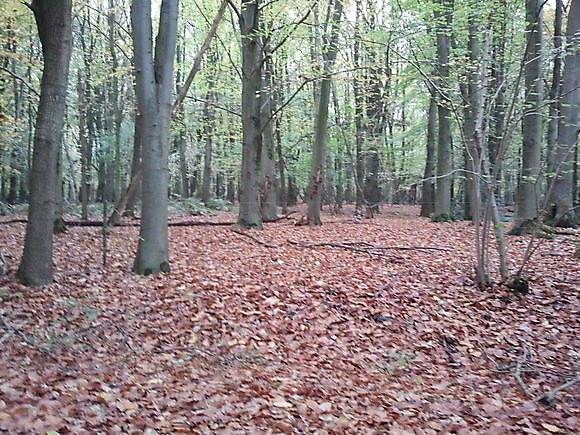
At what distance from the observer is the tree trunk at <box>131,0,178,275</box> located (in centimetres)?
738

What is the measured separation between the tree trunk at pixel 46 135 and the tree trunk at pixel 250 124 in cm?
638

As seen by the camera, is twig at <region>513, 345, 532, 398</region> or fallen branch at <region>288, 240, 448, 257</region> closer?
twig at <region>513, 345, 532, 398</region>

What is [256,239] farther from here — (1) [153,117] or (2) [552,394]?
(2) [552,394]

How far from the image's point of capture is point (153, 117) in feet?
24.3

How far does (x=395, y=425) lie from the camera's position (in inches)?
139

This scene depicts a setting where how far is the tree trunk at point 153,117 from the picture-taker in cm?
738

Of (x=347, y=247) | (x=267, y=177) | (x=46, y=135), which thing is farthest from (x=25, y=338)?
(x=267, y=177)

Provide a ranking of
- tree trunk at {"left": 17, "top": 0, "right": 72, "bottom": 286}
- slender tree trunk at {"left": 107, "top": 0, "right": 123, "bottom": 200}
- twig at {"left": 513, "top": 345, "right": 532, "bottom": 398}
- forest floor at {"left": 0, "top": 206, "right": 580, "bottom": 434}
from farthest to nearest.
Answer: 1. slender tree trunk at {"left": 107, "top": 0, "right": 123, "bottom": 200}
2. tree trunk at {"left": 17, "top": 0, "right": 72, "bottom": 286}
3. twig at {"left": 513, "top": 345, "right": 532, "bottom": 398}
4. forest floor at {"left": 0, "top": 206, "right": 580, "bottom": 434}

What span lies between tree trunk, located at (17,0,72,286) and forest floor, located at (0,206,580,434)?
499mm

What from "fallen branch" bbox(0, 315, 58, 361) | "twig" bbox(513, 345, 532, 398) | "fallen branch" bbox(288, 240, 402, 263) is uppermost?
"fallen branch" bbox(288, 240, 402, 263)

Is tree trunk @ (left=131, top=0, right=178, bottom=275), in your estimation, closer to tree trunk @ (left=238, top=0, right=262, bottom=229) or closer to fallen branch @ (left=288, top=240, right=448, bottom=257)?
fallen branch @ (left=288, top=240, right=448, bottom=257)

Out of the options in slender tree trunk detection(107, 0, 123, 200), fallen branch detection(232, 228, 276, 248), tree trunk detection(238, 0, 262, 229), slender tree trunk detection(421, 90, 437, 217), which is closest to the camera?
fallen branch detection(232, 228, 276, 248)

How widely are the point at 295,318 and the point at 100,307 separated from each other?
2741mm

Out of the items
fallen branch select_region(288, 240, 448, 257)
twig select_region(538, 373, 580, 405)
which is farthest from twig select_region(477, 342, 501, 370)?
fallen branch select_region(288, 240, 448, 257)
